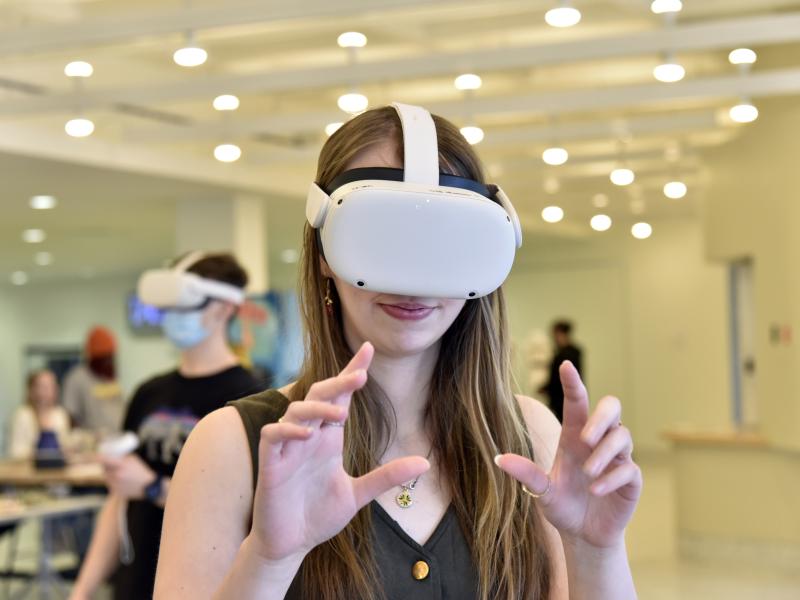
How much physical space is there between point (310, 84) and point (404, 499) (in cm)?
466

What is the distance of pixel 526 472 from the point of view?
1114mm

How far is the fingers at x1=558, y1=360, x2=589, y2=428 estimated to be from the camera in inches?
43.7

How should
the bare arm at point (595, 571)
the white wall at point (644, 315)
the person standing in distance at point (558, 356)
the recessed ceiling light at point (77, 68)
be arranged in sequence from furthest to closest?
the white wall at point (644, 315) → the person standing in distance at point (558, 356) → the recessed ceiling light at point (77, 68) → the bare arm at point (595, 571)

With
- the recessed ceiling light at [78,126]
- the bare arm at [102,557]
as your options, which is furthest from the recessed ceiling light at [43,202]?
the bare arm at [102,557]

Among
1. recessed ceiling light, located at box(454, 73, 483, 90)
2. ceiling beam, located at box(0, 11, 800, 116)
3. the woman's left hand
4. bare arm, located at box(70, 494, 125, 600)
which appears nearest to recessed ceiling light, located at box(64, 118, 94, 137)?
ceiling beam, located at box(0, 11, 800, 116)

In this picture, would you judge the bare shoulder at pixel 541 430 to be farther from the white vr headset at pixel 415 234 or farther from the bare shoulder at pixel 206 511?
the bare shoulder at pixel 206 511

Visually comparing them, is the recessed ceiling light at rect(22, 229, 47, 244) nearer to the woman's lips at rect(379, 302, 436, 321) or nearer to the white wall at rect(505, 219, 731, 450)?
the white wall at rect(505, 219, 731, 450)

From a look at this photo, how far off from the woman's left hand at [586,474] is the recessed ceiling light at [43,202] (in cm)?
879

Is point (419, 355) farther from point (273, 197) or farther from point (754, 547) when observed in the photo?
point (273, 197)

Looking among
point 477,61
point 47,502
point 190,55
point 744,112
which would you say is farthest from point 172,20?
point 47,502

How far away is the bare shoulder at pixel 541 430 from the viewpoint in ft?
4.77

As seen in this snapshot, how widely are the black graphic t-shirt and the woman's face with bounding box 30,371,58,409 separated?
5.30 metres

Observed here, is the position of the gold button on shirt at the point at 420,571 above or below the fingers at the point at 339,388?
below

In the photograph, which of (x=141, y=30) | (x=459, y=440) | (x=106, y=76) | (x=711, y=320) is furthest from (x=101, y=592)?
(x=711, y=320)
